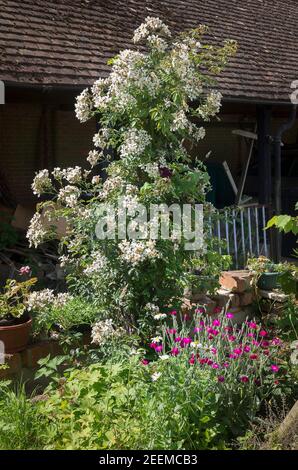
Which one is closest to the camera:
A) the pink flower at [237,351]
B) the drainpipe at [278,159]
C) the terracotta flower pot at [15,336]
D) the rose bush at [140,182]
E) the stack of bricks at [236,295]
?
the pink flower at [237,351]

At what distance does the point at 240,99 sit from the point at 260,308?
3.14 m

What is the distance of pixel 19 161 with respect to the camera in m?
9.27

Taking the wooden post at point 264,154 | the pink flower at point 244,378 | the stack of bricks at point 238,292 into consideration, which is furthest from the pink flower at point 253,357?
the wooden post at point 264,154

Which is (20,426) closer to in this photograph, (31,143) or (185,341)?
(185,341)

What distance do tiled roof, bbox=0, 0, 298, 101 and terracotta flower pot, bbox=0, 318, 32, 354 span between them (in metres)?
2.61

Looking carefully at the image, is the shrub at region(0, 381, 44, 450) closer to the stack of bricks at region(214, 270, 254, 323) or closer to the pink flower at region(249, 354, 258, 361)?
the pink flower at region(249, 354, 258, 361)

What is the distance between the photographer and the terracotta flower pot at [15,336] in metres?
4.70

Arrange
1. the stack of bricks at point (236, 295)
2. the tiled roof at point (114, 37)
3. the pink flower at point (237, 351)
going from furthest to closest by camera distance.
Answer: the tiled roof at point (114, 37) → the stack of bricks at point (236, 295) → the pink flower at point (237, 351)

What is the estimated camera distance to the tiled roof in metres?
6.65

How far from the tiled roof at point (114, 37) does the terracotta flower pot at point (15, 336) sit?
261cm

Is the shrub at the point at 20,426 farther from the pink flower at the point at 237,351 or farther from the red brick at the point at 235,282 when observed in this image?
the red brick at the point at 235,282

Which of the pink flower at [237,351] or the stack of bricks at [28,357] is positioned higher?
the pink flower at [237,351]

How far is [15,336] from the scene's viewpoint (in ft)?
15.6

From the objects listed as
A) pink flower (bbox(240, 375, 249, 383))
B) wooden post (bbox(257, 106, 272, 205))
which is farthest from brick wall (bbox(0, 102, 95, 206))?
pink flower (bbox(240, 375, 249, 383))
